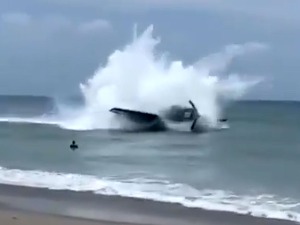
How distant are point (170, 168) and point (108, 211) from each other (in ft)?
39.3

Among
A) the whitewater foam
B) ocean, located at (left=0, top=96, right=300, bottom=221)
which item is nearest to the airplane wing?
ocean, located at (left=0, top=96, right=300, bottom=221)

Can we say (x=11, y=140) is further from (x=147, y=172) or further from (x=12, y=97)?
(x=12, y=97)

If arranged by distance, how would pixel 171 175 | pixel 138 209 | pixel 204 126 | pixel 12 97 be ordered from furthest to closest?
1. pixel 12 97
2. pixel 204 126
3. pixel 171 175
4. pixel 138 209

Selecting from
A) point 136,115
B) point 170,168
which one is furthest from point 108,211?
point 136,115

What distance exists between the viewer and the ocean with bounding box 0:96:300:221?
695 inches

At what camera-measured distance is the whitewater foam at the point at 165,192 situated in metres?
15.8

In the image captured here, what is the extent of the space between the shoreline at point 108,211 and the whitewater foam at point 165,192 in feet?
1.89

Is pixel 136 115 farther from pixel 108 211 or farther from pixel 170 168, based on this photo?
pixel 108 211

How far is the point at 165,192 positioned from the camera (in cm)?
1827

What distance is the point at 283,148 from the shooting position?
39.5 meters

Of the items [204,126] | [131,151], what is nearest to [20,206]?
[131,151]

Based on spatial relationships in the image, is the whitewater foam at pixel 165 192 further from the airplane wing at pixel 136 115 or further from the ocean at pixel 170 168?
the airplane wing at pixel 136 115

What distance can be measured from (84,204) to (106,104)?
45.6 m

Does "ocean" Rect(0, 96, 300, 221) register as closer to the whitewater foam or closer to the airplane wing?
the whitewater foam
